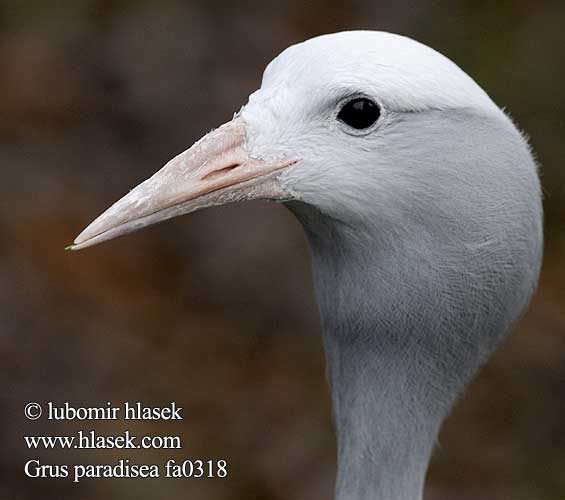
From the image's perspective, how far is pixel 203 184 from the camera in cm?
257

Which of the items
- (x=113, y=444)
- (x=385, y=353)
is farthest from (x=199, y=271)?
(x=385, y=353)

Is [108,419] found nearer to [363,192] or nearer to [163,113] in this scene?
[163,113]

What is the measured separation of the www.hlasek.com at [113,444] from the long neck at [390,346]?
2.86 meters

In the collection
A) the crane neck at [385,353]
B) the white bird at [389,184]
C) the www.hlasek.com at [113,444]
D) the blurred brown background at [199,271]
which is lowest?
the crane neck at [385,353]

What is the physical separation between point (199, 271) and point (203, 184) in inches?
157

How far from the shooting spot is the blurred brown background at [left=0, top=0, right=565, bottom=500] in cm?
581

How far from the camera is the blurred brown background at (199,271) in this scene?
229 inches

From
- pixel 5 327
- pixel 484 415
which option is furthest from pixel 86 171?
pixel 484 415

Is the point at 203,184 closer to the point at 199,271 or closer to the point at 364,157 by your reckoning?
the point at 364,157

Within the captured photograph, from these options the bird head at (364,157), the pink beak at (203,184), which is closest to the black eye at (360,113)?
the bird head at (364,157)

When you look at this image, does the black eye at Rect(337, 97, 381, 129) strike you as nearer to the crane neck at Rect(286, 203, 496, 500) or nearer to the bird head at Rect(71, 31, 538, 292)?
the bird head at Rect(71, 31, 538, 292)

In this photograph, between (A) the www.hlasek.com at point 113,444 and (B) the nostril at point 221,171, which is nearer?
(B) the nostril at point 221,171

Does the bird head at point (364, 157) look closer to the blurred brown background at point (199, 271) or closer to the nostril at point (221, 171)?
the nostril at point (221, 171)

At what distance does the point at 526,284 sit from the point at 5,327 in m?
4.13
